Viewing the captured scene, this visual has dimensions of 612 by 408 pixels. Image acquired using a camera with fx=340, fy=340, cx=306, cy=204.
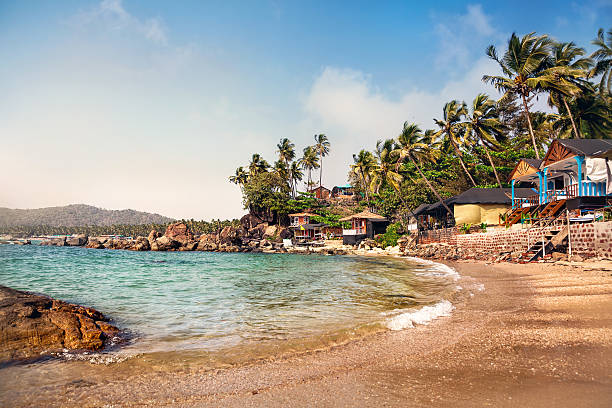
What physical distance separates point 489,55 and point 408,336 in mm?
34774

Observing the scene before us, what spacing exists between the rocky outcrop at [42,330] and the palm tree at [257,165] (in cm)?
7348

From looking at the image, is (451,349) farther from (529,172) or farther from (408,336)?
(529,172)

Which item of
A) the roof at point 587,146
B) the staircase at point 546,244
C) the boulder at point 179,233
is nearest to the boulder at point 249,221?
the boulder at point 179,233

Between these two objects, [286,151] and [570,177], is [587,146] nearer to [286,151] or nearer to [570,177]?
[570,177]

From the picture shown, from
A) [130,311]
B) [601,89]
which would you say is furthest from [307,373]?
[601,89]

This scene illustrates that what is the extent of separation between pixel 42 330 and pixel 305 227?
2176 inches

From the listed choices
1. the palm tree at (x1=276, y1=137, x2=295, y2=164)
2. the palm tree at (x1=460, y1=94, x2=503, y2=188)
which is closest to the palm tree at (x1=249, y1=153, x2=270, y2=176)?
the palm tree at (x1=276, y1=137, x2=295, y2=164)

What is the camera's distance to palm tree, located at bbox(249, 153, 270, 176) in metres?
79.2

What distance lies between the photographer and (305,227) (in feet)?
198

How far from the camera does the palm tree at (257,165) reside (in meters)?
79.2

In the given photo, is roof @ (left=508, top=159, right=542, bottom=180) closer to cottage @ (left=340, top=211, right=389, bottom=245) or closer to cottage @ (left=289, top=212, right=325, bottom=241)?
cottage @ (left=340, top=211, right=389, bottom=245)

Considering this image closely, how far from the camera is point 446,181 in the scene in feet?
147

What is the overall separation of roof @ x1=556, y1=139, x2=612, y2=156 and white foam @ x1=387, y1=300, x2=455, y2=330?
1763cm

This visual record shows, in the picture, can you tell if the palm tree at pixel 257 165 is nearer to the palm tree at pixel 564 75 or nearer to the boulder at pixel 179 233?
the boulder at pixel 179 233
